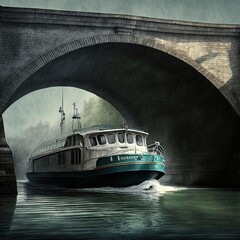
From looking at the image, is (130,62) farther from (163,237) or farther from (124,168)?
(163,237)

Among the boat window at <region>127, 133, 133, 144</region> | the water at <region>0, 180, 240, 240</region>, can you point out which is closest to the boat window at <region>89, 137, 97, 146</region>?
the boat window at <region>127, 133, 133, 144</region>

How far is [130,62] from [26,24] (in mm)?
5525

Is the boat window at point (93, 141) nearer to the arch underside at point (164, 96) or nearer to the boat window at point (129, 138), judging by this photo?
the boat window at point (129, 138)

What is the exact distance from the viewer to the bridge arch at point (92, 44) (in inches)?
794

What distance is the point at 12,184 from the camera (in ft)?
51.5

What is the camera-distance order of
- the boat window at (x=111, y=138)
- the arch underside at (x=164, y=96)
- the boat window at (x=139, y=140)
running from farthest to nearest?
the arch underside at (x=164, y=96) → the boat window at (x=139, y=140) → the boat window at (x=111, y=138)

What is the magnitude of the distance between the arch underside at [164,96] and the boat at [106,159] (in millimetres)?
3267

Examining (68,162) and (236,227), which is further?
(68,162)

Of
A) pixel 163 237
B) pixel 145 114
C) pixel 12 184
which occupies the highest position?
pixel 145 114

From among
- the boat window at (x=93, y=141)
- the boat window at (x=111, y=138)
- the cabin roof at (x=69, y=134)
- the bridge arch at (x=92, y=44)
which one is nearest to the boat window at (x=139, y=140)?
the cabin roof at (x=69, y=134)

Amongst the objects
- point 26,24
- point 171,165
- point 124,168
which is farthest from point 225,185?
point 26,24

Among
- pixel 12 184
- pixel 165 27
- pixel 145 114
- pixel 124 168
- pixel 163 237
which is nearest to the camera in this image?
pixel 163 237

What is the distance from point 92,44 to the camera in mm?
21328

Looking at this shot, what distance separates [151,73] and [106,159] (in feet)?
22.0
